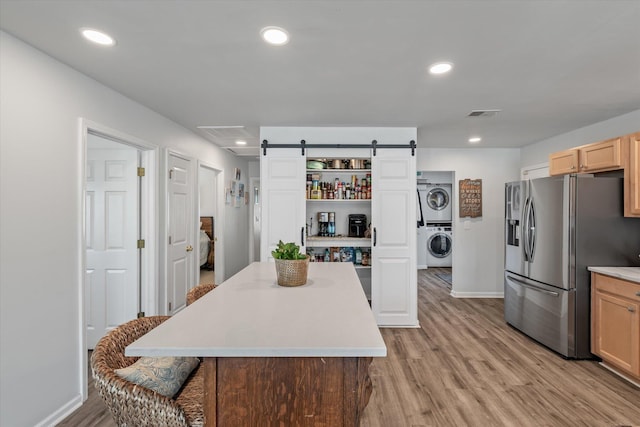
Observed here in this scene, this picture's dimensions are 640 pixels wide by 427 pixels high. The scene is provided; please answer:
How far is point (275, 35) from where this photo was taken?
1861 millimetres

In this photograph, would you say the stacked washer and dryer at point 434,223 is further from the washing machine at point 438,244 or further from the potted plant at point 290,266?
the potted plant at point 290,266

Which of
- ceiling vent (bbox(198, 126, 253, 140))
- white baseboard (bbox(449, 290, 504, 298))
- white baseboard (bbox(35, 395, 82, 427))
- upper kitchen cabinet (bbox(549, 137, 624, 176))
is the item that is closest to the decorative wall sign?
white baseboard (bbox(449, 290, 504, 298))

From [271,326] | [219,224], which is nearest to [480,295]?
[219,224]

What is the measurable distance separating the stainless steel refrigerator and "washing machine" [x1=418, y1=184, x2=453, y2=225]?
4.63 meters

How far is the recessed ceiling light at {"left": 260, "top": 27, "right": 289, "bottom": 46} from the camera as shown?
1.81m

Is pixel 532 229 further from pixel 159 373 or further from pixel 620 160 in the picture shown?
pixel 159 373

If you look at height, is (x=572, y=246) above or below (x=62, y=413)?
above

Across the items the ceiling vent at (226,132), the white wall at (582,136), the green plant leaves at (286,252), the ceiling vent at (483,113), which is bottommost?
the green plant leaves at (286,252)

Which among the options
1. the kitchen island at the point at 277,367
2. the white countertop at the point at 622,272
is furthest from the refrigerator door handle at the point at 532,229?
the kitchen island at the point at 277,367

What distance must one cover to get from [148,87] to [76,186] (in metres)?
0.97

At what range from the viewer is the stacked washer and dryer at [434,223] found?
7949 millimetres

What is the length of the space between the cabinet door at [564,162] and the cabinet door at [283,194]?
9.36ft

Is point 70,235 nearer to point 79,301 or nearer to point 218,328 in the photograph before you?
point 79,301

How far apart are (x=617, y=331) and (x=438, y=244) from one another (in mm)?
5310
